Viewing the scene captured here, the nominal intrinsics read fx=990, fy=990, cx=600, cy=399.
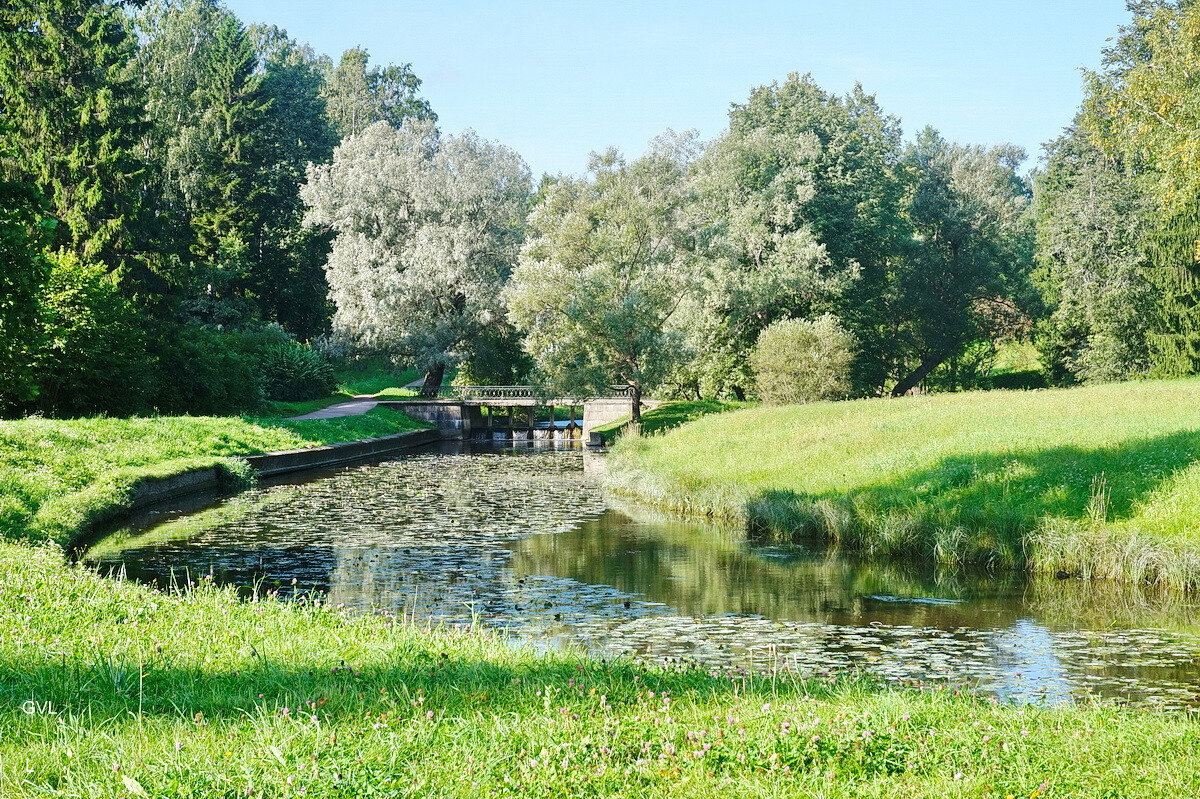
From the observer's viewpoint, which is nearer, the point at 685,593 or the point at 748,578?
the point at 685,593

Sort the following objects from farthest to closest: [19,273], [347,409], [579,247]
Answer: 1. [347,409]
2. [579,247]
3. [19,273]

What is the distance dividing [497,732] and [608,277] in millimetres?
37217

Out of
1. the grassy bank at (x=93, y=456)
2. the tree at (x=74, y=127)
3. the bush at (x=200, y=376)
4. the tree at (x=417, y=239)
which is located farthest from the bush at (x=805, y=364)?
the tree at (x=74, y=127)

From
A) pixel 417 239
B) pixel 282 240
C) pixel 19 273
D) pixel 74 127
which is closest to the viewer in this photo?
pixel 19 273

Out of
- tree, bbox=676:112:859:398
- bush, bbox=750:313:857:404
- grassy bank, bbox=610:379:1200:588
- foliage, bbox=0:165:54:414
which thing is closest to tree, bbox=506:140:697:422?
tree, bbox=676:112:859:398

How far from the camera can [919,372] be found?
5638 centimetres

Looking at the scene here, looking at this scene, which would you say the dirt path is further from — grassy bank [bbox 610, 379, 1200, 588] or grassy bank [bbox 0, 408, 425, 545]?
grassy bank [bbox 610, 379, 1200, 588]

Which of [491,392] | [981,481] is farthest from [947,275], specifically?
[981,481]

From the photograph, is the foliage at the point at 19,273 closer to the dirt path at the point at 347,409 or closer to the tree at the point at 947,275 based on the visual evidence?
the dirt path at the point at 347,409

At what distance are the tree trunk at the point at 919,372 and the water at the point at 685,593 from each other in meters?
36.3

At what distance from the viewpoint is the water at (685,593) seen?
34.6 feet

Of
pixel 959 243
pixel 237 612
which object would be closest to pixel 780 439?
pixel 237 612

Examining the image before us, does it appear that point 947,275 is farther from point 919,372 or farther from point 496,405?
point 496,405

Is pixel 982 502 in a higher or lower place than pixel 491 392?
lower
